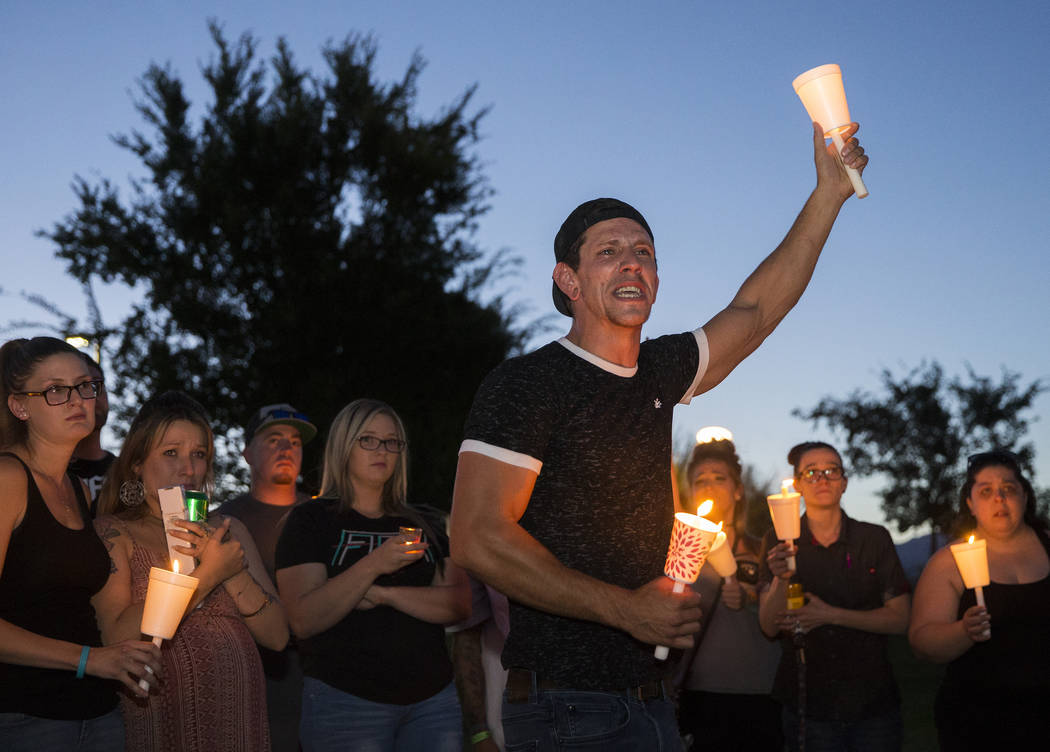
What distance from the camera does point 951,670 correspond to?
18.0 feet

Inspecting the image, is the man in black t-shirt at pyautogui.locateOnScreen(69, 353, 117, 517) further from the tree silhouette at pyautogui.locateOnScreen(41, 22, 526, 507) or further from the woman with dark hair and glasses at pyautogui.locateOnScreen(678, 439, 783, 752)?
the tree silhouette at pyautogui.locateOnScreen(41, 22, 526, 507)

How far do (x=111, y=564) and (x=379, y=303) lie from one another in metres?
17.1

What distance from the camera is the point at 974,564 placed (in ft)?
16.9

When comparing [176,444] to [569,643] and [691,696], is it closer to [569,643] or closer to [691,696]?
[569,643]

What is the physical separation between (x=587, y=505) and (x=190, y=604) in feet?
6.48

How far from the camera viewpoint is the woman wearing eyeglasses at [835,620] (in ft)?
→ 18.6

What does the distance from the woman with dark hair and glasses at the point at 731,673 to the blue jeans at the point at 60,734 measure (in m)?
3.29

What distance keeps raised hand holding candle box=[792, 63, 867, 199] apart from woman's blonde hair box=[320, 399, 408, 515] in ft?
9.18

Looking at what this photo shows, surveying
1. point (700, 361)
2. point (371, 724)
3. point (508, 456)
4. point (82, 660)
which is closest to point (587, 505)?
point (508, 456)

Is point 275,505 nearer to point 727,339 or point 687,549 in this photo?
point 727,339

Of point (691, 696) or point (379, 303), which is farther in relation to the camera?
point (379, 303)

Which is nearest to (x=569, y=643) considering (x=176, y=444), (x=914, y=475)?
(x=176, y=444)

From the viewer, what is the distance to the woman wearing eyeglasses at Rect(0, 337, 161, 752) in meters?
3.40

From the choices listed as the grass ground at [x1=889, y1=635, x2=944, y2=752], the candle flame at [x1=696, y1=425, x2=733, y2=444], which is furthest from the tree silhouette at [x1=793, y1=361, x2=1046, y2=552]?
the candle flame at [x1=696, y1=425, x2=733, y2=444]
